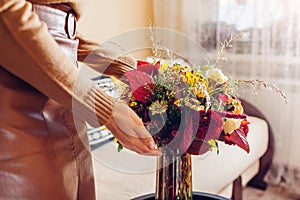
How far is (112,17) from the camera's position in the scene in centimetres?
254

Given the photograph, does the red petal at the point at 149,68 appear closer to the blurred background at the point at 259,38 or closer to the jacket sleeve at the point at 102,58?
the jacket sleeve at the point at 102,58

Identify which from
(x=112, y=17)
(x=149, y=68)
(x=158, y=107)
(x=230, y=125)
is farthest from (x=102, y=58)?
(x=112, y=17)

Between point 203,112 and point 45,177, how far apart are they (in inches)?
14.9

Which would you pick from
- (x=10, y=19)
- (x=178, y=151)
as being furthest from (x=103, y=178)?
(x=10, y=19)

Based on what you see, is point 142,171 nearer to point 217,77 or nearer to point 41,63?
point 217,77

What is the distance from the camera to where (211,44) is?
9.00ft

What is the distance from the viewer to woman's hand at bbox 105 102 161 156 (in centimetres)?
79

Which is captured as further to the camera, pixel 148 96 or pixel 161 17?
pixel 161 17

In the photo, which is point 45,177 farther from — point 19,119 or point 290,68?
point 290,68

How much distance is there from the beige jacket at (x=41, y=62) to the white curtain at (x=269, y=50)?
1814mm

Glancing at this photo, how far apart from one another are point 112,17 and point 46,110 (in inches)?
69.6

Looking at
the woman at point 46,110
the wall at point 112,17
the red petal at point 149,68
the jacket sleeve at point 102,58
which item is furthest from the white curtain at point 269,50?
the woman at point 46,110

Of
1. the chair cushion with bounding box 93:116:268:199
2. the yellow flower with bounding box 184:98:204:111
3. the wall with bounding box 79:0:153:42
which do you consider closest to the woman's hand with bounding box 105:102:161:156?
the yellow flower with bounding box 184:98:204:111

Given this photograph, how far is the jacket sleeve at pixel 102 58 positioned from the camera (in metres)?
1.10
